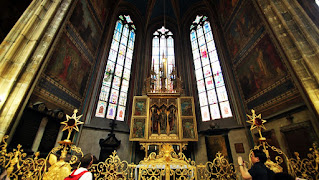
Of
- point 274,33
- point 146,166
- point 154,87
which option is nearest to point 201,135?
point 154,87

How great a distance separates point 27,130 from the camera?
4.64 m

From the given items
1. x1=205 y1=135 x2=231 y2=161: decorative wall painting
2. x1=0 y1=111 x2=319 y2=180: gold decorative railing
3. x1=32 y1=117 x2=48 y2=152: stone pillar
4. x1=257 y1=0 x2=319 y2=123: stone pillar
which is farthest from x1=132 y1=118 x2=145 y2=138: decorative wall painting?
x1=257 y1=0 x2=319 y2=123: stone pillar

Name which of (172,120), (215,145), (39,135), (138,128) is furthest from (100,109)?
(215,145)

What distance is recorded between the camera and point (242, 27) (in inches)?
319

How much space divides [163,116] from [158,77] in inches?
89.3

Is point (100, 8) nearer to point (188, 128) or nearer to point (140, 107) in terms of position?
point (140, 107)

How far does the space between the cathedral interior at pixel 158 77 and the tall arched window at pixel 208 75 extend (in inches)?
3.0

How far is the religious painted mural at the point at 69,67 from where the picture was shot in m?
5.82

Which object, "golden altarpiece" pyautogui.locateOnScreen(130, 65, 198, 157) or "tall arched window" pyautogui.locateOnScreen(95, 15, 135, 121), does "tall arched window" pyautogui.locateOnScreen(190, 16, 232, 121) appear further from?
"tall arched window" pyautogui.locateOnScreen(95, 15, 135, 121)

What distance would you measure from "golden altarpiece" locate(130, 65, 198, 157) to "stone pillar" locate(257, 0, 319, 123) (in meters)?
4.50

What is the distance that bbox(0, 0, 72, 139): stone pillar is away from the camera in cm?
382

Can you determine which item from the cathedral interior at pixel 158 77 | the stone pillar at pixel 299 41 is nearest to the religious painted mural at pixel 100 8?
the cathedral interior at pixel 158 77

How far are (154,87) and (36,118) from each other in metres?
5.64

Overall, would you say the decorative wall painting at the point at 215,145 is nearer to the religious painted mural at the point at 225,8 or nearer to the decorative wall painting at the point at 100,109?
the decorative wall painting at the point at 100,109
